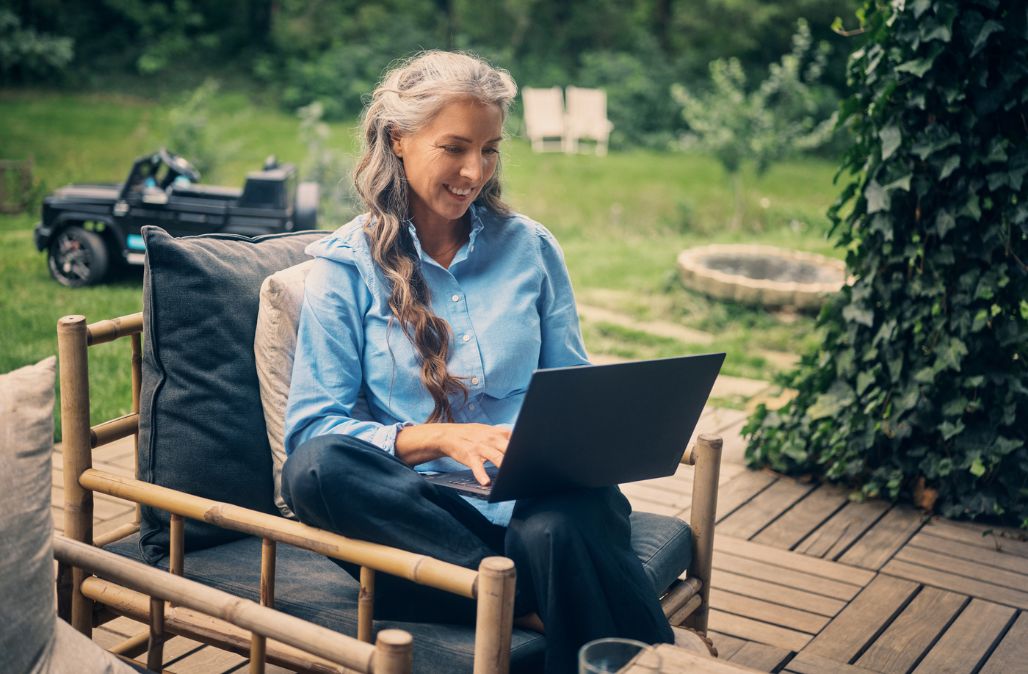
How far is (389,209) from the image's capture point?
2.04 meters

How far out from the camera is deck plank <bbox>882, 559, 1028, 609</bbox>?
9.20ft

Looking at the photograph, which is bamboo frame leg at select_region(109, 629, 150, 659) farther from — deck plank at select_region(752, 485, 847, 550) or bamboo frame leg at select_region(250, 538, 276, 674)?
deck plank at select_region(752, 485, 847, 550)

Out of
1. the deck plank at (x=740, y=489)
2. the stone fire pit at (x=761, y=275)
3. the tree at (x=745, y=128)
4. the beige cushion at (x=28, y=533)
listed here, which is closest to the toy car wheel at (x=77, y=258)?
the stone fire pit at (x=761, y=275)

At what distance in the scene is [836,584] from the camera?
2.86 m

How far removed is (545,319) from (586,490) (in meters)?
0.44

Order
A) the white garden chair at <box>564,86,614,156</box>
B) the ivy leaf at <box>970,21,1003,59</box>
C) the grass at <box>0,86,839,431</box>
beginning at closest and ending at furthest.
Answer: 1. the ivy leaf at <box>970,21,1003,59</box>
2. the grass at <box>0,86,839,431</box>
3. the white garden chair at <box>564,86,614,156</box>

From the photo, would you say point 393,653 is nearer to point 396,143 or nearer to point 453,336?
point 453,336

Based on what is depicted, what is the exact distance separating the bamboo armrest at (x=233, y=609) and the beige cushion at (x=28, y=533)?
0.56ft

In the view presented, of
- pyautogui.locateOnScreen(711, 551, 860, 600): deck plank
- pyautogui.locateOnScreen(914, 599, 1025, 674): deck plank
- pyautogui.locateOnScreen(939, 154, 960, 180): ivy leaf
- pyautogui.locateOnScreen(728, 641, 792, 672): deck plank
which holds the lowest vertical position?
pyautogui.locateOnScreen(728, 641, 792, 672): deck plank

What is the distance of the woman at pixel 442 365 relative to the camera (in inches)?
65.5

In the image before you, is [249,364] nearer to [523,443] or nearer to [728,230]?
[523,443]

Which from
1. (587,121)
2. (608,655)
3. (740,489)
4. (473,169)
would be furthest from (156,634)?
(587,121)

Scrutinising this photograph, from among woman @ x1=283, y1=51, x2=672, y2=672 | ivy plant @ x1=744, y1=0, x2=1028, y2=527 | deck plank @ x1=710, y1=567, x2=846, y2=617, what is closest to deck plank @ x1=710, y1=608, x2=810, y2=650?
deck plank @ x1=710, y1=567, x2=846, y2=617

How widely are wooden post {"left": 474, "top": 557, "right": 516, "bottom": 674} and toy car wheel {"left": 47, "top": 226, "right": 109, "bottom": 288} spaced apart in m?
4.73
